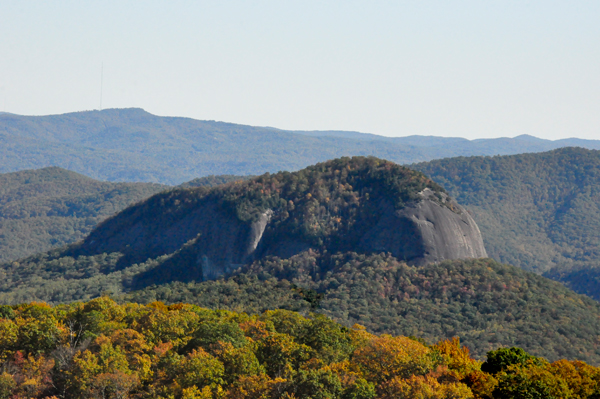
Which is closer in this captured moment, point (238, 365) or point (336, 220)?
point (238, 365)

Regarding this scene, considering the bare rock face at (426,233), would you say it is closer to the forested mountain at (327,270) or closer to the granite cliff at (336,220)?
the granite cliff at (336,220)

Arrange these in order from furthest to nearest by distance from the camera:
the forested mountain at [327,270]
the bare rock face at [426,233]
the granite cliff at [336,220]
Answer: the granite cliff at [336,220]
the bare rock face at [426,233]
the forested mountain at [327,270]

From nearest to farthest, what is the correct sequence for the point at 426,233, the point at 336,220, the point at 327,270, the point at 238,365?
the point at 238,365
the point at 426,233
the point at 327,270
the point at 336,220

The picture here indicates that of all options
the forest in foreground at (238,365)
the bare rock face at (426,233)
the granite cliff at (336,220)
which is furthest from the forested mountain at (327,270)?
the forest in foreground at (238,365)

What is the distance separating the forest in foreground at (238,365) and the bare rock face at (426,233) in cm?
6325

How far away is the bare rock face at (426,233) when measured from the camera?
127m

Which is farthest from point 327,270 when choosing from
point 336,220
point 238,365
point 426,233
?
point 238,365

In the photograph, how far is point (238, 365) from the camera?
2004 inches

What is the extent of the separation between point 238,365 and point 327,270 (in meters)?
80.3

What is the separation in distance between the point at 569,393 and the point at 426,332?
5843 cm

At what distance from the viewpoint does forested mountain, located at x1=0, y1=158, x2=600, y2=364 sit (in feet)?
353

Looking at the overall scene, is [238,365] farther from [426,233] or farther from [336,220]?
[336,220]

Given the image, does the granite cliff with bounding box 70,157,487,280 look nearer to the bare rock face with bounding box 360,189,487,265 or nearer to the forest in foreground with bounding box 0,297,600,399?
the bare rock face with bounding box 360,189,487,265

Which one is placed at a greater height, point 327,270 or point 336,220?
point 336,220
